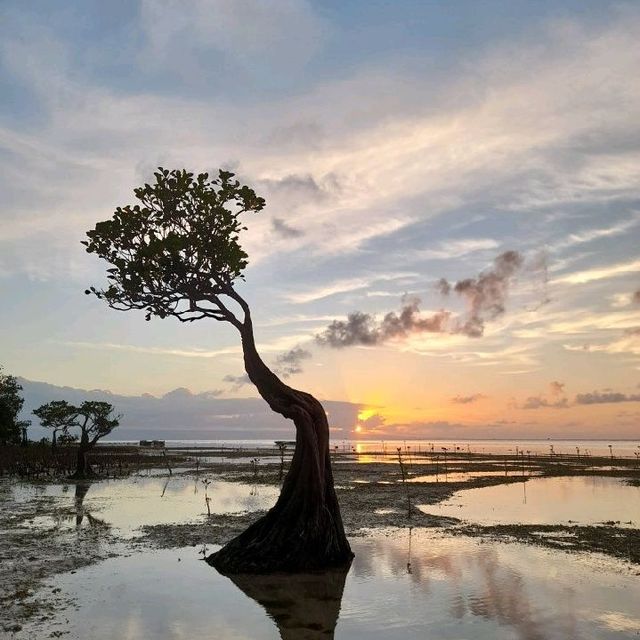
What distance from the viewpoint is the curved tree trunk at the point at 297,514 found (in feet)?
61.5

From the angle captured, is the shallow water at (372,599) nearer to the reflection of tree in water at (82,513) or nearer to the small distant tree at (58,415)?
the reflection of tree in water at (82,513)

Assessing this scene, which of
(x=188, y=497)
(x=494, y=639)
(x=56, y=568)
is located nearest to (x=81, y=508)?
(x=188, y=497)

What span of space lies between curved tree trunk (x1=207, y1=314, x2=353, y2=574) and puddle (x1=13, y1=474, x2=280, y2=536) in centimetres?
845

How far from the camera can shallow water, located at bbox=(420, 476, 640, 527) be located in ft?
98.6

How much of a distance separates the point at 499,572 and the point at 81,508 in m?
24.4

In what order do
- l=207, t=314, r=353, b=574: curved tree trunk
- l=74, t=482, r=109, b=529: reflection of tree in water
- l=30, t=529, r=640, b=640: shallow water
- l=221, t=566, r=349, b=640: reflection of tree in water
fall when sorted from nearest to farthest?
l=30, t=529, r=640, b=640: shallow water, l=221, t=566, r=349, b=640: reflection of tree in water, l=207, t=314, r=353, b=574: curved tree trunk, l=74, t=482, r=109, b=529: reflection of tree in water

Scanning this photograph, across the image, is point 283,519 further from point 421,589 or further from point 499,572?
point 499,572

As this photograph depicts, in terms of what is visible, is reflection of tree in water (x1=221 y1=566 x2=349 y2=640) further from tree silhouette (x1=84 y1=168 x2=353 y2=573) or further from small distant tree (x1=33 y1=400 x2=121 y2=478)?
small distant tree (x1=33 y1=400 x2=121 y2=478)

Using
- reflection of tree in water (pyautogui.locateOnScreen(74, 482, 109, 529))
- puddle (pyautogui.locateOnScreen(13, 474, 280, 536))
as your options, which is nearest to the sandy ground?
reflection of tree in water (pyautogui.locateOnScreen(74, 482, 109, 529))

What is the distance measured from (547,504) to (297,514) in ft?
74.9

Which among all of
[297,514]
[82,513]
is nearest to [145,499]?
[82,513]

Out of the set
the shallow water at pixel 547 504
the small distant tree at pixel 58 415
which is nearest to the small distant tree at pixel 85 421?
the small distant tree at pixel 58 415

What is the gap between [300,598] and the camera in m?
15.6

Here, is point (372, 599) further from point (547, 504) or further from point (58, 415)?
point (58, 415)
